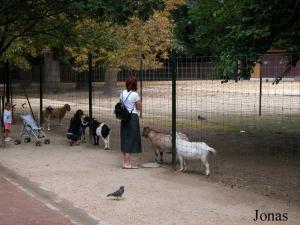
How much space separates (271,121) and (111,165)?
931cm

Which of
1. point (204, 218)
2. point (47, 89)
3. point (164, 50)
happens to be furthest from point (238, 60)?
point (164, 50)

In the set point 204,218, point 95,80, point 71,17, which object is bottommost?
point 204,218

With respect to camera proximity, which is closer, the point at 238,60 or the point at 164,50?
the point at 238,60

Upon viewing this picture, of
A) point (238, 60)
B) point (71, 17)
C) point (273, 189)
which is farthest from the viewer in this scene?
point (71, 17)

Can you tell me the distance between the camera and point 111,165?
11.3 metres

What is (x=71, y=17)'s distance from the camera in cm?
A: 1428

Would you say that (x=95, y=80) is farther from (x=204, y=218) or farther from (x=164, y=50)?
(x=204, y=218)

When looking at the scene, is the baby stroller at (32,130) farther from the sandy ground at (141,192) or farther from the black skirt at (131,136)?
the black skirt at (131,136)

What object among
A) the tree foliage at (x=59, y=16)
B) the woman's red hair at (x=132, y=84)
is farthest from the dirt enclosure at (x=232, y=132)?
the tree foliage at (x=59, y=16)

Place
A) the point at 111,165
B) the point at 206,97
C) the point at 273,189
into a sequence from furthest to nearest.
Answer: the point at 206,97, the point at 111,165, the point at 273,189

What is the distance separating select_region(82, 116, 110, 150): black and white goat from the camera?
Answer: 43.2 feet

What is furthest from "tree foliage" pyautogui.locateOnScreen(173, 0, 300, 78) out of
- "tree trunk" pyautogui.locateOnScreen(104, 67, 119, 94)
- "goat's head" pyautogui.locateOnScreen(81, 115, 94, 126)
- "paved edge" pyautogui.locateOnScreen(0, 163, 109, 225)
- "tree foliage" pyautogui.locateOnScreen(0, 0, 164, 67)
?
"tree trunk" pyautogui.locateOnScreen(104, 67, 119, 94)

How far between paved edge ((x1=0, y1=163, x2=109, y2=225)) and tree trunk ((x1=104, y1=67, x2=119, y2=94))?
47.4ft

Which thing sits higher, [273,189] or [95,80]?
[95,80]
